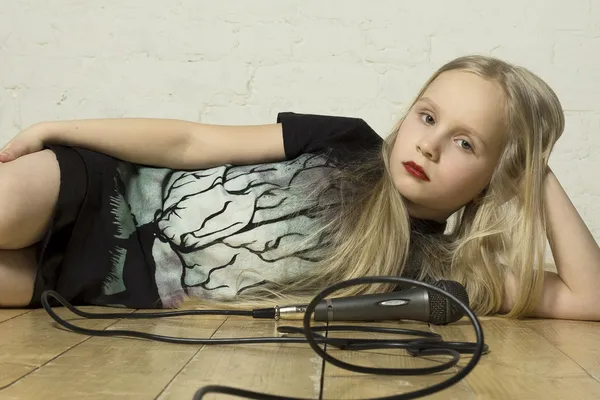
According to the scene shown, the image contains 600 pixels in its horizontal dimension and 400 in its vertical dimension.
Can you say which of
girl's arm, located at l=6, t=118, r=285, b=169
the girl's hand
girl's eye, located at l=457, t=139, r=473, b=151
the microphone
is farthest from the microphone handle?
the girl's hand

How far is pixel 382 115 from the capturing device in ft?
6.66

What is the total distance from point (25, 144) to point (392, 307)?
67 centimetres

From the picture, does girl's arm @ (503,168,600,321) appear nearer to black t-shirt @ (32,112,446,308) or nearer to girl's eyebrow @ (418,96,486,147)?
girl's eyebrow @ (418,96,486,147)

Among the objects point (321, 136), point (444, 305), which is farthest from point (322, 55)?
point (444, 305)

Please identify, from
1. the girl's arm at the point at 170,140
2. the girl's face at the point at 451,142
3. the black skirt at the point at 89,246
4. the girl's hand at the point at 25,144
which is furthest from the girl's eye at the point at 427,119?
the girl's hand at the point at 25,144

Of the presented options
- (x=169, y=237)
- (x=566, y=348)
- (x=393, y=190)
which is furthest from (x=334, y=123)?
(x=566, y=348)

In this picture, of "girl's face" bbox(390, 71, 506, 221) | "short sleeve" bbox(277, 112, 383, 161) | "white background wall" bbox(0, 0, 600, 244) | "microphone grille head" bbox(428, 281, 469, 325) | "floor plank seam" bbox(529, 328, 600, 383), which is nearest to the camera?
"floor plank seam" bbox(529, 328, 600, 383)

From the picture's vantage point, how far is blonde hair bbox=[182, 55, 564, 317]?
129cm

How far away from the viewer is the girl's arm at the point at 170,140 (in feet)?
4.37

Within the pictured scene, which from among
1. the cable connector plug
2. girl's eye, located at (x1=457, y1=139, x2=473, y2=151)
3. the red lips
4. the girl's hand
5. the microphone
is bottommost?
the cable connector plug

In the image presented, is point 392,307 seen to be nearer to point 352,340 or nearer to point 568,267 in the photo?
point 352,340

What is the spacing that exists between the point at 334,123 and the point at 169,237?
370 mm

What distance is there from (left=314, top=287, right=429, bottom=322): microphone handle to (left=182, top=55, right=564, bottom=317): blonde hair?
13cm

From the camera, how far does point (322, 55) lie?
2033 millimetres
